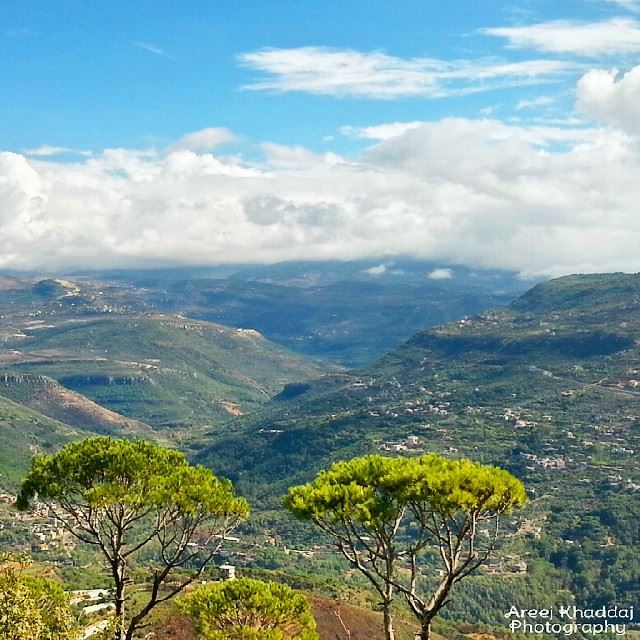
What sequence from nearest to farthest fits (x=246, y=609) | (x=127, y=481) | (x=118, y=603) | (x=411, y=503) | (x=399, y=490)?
(x=399, y=490)
(x=411, y=503)
(x=118, y=603)
(x=127, y=481)
(x=246, y=609)

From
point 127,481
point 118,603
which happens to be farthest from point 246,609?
point 127,481

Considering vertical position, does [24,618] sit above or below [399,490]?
below

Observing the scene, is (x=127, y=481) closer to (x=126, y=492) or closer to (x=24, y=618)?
(x=126, y=492)

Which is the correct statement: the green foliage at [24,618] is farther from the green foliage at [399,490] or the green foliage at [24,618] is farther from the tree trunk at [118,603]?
the green foliage at [399,490]

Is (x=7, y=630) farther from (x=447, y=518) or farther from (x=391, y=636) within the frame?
(x=447, y=518)

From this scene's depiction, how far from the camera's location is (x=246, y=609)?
4150cm

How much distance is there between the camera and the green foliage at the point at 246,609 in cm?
4109

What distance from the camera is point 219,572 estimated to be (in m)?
155

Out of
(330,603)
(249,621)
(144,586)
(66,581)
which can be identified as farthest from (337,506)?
(66,581)

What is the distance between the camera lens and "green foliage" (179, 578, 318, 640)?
41094 mm

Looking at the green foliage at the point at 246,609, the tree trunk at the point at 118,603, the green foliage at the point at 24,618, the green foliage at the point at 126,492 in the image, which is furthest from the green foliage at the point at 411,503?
the green foliage at the point at 24,618

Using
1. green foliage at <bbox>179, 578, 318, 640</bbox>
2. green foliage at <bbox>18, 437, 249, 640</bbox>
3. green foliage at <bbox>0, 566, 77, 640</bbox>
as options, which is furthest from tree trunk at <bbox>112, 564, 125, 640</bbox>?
green foliage at <bbox>179, 578, 318, 640</bbox>

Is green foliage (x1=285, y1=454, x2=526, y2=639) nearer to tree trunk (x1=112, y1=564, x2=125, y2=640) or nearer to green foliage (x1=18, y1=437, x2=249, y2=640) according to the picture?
green foliage (x1=18, y1=437, x2=249, y2=640)

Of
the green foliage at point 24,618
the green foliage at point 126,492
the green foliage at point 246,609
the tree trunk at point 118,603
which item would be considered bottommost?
the green foliage at point 246,609
